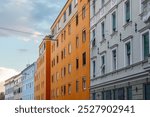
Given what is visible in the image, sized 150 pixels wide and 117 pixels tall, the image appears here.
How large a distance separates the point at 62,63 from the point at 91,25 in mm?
17153

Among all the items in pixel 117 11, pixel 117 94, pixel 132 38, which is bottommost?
pixel 117 94

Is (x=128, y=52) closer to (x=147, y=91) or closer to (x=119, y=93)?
(x=119, y=93)

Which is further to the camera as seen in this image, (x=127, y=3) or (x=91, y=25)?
(x=91, y=25)

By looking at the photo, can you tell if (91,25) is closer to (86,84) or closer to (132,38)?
(86,84)

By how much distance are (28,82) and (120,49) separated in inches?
2963

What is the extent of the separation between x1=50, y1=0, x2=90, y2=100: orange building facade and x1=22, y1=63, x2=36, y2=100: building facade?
33992 mm

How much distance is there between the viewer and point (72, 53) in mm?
44125

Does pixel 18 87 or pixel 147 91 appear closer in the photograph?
pixel 147 91

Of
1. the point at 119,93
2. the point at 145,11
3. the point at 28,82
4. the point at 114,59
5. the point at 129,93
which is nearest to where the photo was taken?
the point at 145,11

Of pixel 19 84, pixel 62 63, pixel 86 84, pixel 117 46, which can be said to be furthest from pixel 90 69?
pixel 19 84

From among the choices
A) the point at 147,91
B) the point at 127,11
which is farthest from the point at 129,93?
the point at 127,11

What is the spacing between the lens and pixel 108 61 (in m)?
28.9

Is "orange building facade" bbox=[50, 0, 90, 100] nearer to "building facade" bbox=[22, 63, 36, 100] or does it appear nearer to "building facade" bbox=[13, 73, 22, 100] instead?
"building facade" bbox=[22, 63, 36, 100]

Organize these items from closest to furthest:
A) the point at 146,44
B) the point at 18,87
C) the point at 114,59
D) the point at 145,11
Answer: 1. the point at 145,11
2. the point at 146,44
3. the point at 114,59
4. the point at 18,87
